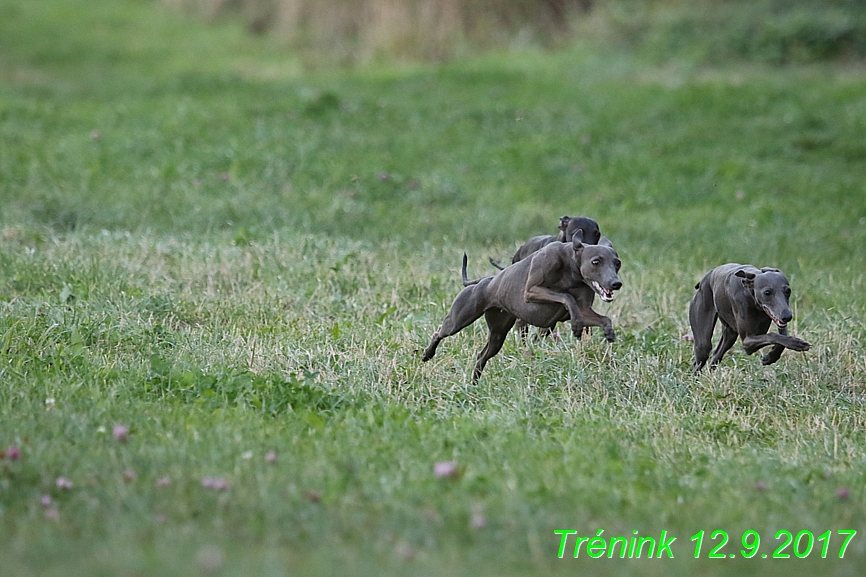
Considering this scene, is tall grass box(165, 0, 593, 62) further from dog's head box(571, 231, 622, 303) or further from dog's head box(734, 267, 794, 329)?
dog's head box(571, 231, 622, 303)

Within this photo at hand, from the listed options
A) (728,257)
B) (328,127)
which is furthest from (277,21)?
(728,257)

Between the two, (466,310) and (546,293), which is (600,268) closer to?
(546,293)

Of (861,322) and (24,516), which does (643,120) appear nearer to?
(861,322)

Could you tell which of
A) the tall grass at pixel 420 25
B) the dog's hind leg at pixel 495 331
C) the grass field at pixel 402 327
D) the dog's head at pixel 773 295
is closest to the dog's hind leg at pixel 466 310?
the dog's hind leg at pixel 495 331

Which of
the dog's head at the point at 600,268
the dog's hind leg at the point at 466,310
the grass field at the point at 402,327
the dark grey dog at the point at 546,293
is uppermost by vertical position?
the dog's head at the point at 600,268

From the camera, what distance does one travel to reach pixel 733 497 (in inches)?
199

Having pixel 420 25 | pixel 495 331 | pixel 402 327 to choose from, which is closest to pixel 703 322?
pixel 495 331

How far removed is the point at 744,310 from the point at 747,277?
237 mm

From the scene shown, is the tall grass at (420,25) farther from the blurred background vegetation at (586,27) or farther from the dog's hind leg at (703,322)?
the dog's hind leg at (703,322)

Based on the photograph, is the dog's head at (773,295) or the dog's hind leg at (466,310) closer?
the dog's head at (773,295)

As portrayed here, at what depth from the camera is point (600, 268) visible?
623 centimetres

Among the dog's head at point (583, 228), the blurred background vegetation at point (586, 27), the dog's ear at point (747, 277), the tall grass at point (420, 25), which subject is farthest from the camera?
the tall grass at point (420, 25)

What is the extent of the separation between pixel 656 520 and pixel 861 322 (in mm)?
4858

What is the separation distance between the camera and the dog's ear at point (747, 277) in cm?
667
